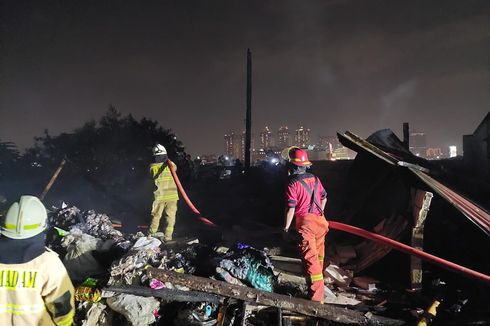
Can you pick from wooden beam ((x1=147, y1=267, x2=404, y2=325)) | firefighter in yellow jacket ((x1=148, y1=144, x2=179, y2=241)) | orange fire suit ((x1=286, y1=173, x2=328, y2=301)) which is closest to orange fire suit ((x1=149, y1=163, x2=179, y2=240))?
firefighter in yellow jacket ((x1=148, y1=144, x2=179, y2=241))

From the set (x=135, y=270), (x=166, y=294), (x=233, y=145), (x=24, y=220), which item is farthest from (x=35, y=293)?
(x=233, y=145)

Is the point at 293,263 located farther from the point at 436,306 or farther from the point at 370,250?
the point at 436,306

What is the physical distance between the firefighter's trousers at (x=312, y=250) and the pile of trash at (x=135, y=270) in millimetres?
647

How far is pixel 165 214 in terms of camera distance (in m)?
6.76

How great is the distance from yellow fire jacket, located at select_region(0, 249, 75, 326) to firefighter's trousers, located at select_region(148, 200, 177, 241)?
430cm

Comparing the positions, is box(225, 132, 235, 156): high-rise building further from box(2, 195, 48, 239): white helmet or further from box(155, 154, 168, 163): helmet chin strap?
box(2, 195, 48, 239): white helmet

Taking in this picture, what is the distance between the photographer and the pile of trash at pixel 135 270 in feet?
12.8

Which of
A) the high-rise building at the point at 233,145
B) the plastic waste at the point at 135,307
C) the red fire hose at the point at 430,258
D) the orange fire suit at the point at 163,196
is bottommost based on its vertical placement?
the plastic waste at the point at 135,307

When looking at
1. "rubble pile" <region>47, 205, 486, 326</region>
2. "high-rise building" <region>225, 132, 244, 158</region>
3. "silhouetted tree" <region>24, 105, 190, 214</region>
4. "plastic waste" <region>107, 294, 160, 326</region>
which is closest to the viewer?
"plastic waste" <region>107, 294, 160, 326</region>

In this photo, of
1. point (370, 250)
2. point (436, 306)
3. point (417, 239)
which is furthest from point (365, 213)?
point (436, 306)

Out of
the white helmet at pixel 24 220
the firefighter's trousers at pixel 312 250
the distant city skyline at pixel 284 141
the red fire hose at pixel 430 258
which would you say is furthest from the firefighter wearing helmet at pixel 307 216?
the distant city skyline at pixel 284 141

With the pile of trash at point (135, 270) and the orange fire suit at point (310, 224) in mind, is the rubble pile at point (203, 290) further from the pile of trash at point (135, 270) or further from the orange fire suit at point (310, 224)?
the orange fire suit at point (310, 224)

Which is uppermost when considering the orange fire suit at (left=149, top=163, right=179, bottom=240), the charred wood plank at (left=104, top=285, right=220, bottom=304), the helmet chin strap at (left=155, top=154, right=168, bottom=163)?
the helmet chin strap at (left=155, top=154, right=168, bottom=163)

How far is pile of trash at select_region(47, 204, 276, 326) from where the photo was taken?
389cm
